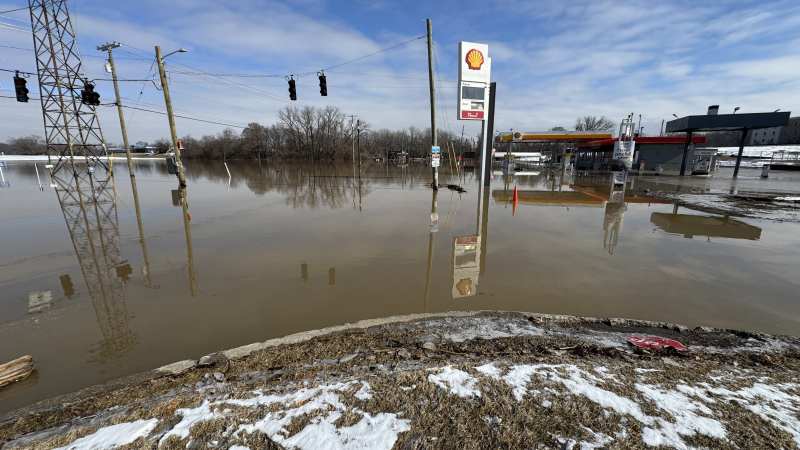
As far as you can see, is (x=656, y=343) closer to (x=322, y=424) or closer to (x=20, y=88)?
(x=322, y=424)

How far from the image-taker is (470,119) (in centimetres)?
1394

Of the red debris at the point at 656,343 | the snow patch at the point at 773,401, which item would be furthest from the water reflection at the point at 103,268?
the snow patch at the point at 773,401

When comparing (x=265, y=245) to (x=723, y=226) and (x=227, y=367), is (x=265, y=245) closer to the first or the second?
(x=227, y=367)

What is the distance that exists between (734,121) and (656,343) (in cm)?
3888

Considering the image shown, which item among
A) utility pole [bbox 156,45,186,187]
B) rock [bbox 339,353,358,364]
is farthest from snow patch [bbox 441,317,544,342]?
utility pole [bbox 156,45,186,187]

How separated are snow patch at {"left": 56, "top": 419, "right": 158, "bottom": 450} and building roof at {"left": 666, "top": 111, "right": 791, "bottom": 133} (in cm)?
4216

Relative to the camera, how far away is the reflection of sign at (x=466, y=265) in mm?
6084

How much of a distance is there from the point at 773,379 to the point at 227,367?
5.89 meters

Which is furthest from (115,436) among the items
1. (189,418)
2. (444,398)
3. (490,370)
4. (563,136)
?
(563,136)

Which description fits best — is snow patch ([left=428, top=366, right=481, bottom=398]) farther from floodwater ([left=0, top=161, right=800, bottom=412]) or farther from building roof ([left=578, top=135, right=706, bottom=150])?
building roof ([left=578, top=135, right=706, bottom=150])

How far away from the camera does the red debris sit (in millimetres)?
4012

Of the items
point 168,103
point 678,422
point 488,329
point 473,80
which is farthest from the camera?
point 168,103

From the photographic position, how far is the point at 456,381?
3.20 meters

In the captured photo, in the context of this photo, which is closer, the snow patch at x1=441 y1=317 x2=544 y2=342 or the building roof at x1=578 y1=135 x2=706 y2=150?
the snow patch at x1=441 y1=317 x2=544 y2=342
